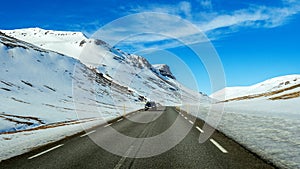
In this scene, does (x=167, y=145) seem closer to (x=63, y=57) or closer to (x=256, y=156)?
(x=256, y=156)

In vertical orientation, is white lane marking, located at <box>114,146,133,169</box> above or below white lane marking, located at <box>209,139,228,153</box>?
below

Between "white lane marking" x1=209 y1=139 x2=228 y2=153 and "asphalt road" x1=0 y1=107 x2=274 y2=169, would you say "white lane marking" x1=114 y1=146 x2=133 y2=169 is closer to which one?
"asphalt road" x1=0 y1=107 x2=274 y2=169

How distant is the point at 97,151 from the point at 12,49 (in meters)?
98.3

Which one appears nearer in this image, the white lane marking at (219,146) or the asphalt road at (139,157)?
the asphalt road at (139,157)

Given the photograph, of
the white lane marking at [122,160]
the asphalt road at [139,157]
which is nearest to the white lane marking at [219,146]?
the asphalt road at [139,157]

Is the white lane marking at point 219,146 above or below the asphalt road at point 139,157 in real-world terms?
above

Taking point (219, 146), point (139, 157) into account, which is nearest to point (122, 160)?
point (139, 157)

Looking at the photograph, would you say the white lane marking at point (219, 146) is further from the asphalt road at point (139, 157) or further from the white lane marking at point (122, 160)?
the white lane marking at point (122, 160)

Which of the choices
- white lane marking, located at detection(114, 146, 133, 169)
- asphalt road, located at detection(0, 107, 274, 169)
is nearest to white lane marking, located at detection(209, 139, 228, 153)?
asphalt road, located at detection(0, 107, 274, 169)

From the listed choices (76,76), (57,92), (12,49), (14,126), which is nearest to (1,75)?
(57,92)

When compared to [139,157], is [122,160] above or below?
below

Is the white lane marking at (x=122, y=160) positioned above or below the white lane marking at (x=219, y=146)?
below

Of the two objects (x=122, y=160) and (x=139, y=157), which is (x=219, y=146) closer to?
(x=139, y=157)

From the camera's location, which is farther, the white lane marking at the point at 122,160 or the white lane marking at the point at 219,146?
the white lane marking at the point at 219,146
